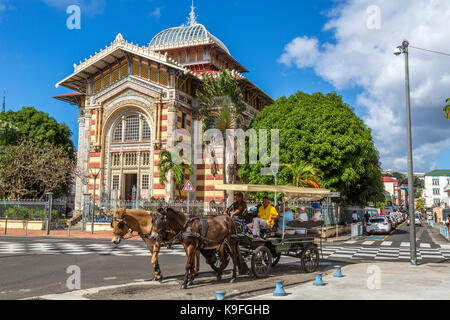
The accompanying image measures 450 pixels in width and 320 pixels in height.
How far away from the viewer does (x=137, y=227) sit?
9266 mm

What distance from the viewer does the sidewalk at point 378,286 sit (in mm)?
7598

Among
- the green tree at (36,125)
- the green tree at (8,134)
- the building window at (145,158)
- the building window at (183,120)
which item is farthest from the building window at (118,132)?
the green tree at (8,134)

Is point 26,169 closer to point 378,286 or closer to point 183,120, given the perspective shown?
point 183,120

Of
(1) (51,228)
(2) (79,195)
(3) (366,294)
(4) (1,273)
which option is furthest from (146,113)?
(3) (366,294)

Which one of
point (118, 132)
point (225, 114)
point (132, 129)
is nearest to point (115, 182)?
point (118, 132)

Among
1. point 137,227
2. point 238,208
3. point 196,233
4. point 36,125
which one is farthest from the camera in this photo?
point 36,125

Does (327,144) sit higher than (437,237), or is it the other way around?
(327,144)

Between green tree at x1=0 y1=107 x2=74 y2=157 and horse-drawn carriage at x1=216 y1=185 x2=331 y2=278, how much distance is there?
131ft

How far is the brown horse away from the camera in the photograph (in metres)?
8.99

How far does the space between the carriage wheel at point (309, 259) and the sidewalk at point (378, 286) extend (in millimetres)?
889

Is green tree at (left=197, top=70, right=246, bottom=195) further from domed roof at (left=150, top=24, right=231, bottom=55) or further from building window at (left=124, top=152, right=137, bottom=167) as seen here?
domed roof at (left=150, top=24, right=231, bottom=55)

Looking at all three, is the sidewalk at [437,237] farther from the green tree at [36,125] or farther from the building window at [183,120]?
the green tree at [36,125]

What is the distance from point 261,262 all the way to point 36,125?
43788mm

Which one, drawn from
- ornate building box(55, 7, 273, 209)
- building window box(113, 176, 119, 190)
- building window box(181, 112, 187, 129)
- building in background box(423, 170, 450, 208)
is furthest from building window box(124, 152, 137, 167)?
building in background box(423, 170, 450, 208)
